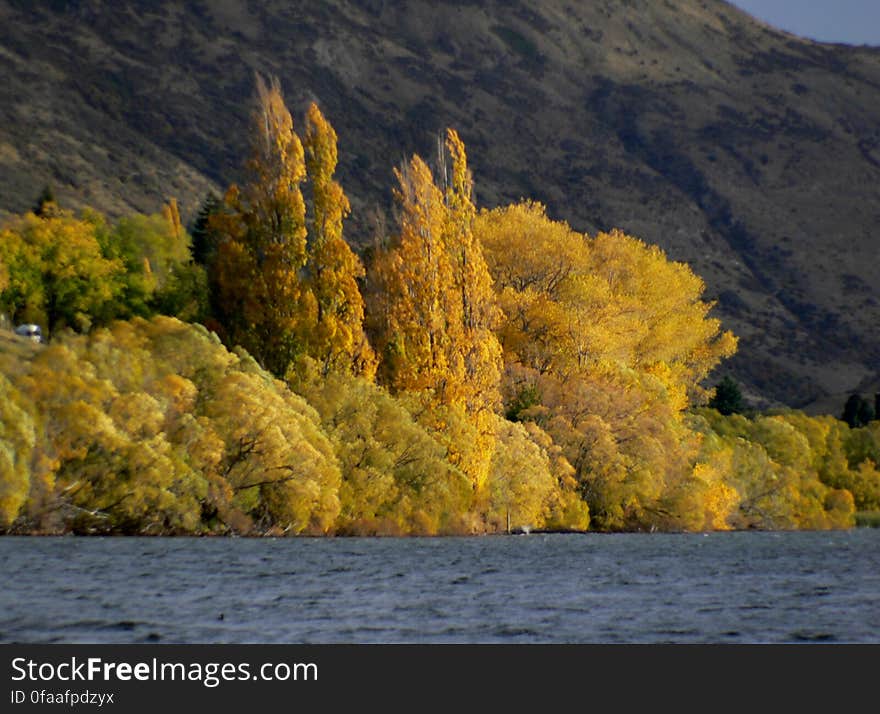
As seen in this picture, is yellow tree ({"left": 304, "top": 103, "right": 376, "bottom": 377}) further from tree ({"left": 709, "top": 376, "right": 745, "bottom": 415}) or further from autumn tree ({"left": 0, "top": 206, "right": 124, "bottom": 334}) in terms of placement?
tree ({"left": 709, "top": 376, "right": 745, "bottom": 415})

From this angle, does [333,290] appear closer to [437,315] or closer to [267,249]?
[267,249]

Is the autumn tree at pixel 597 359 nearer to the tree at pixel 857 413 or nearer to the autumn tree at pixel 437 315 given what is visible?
the autumn tree at pixel 437 315

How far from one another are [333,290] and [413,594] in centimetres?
3635

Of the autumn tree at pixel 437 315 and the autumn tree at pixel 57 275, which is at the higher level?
the autumn tree at pixel 57 275

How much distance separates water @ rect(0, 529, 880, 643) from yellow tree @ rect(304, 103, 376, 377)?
14.2 m

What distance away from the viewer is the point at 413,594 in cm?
3588

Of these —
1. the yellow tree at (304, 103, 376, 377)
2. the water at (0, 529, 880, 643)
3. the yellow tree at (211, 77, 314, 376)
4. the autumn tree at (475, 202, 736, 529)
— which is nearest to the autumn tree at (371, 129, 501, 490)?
the yellow tree at (304, 103, 376, 377)

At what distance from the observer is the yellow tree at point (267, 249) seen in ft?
232

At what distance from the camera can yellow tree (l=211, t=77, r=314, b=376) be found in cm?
7062

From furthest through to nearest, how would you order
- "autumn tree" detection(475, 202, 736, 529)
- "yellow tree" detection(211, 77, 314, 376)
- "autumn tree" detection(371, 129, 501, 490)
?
1. "autumn tree" detection(475, 202, 736, 529)
2. "autumn tree" detection(371, 129, 501, 490)
3. "yellow tree" detection(211, 77, 314, 376)

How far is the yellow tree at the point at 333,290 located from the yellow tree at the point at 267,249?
2.57 feet

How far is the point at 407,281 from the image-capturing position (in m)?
73.1

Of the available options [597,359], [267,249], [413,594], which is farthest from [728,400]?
[413,594]

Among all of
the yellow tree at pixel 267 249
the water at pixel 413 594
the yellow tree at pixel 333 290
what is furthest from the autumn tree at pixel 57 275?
the water at pixel 413 594
